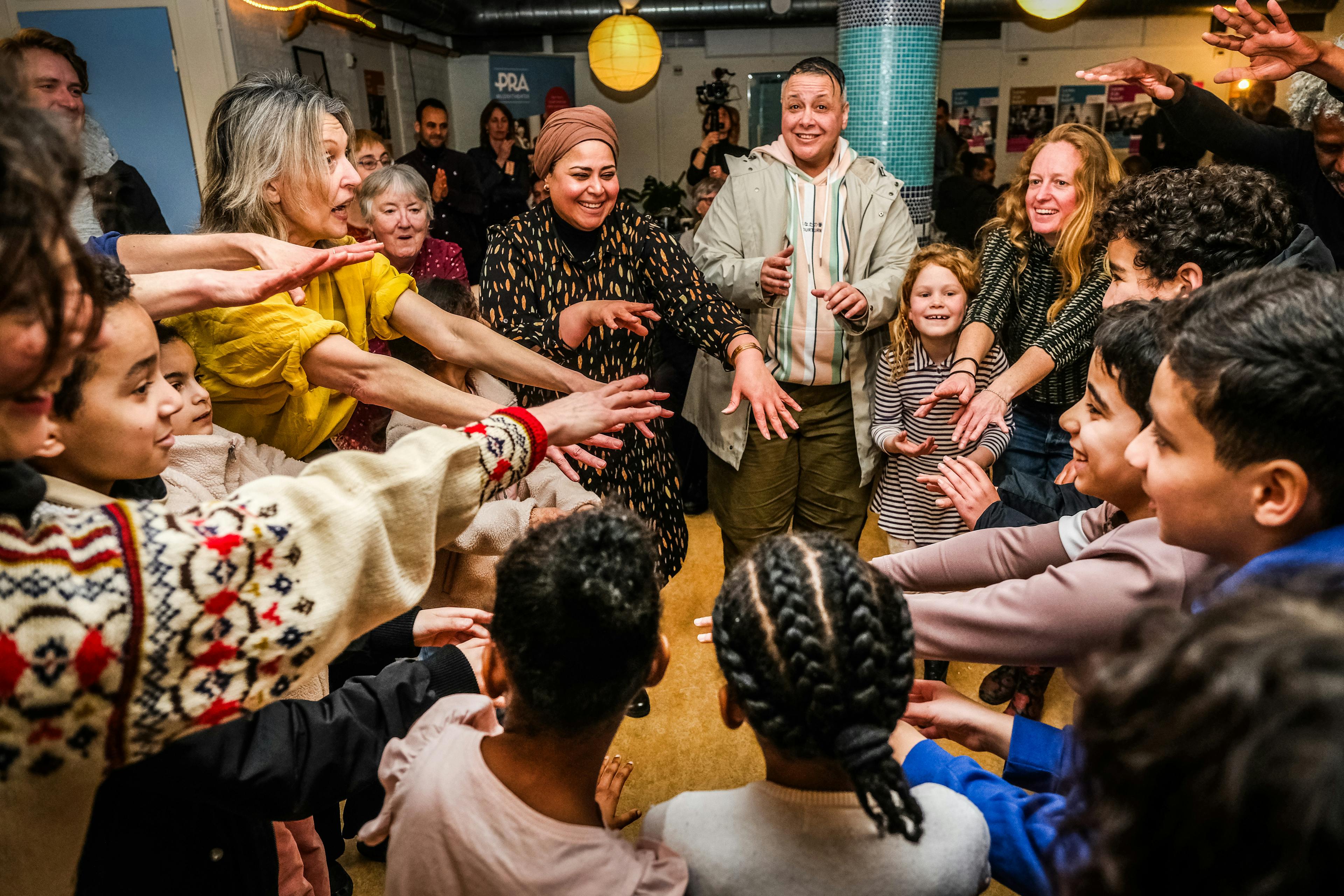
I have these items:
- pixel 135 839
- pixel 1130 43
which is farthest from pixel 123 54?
pixel 1130 43

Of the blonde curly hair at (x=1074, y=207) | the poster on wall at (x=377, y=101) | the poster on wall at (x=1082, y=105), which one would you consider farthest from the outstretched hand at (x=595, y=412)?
the poster on wall at (x=1082, y=105)

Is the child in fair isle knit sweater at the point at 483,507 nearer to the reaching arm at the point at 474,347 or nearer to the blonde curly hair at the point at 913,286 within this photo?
the reaching arm at the point at 474,347

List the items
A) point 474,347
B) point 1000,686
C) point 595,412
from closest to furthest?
point 595,412, point 474,347, point 1000,686

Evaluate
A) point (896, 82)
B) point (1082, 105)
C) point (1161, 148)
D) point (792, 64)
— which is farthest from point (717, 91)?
point (896, 82)

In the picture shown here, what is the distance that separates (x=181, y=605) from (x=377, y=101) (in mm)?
8064

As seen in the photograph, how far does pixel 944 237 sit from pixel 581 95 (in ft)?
A: 18.2

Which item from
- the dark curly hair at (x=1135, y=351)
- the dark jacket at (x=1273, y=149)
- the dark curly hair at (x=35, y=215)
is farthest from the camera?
the dark jacket at (x=1273, y=149)

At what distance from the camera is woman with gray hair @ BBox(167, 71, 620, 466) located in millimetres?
1632

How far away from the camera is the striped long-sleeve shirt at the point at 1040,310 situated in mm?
2352

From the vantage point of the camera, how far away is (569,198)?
225cm

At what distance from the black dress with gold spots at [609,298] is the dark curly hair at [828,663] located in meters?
1.36

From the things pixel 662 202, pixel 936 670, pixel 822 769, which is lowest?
pixel 936 670

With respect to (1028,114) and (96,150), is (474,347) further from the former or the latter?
(1028,114)

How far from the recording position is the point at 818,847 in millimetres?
947
